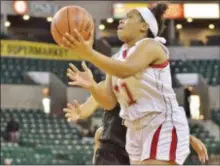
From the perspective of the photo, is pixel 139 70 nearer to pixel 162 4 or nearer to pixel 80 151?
pixel 162 4

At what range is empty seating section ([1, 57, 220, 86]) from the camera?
24219mm

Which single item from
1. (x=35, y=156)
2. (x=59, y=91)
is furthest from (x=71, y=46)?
(x=59, y=91)

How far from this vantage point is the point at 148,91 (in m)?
4.22

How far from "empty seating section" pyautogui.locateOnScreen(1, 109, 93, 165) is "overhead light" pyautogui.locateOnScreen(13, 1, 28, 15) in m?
5.41

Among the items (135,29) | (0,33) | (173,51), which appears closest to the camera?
(135,29)

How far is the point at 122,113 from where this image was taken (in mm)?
4344

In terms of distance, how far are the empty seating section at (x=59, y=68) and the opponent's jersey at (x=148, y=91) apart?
19407 millimetres

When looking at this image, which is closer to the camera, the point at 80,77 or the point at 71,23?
the point at 71,23

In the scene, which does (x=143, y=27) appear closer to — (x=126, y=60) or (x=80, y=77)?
(x=126, y=60)

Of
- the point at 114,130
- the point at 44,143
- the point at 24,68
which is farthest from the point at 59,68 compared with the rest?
the point at 114,130

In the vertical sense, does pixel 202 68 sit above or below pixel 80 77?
below

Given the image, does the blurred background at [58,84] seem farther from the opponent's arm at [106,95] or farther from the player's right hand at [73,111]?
the opponent's arm at [106,95]

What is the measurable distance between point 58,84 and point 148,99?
1954 centimetres

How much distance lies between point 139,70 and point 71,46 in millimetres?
560
